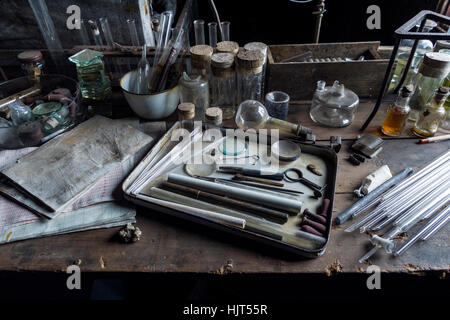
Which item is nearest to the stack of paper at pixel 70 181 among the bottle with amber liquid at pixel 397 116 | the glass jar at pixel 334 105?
the glass jar at pixel 334 105

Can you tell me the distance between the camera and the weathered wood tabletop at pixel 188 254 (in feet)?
2.45

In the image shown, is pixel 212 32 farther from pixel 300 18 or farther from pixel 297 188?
pixel 300 18

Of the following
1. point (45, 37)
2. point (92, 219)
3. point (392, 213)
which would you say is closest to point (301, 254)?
point (392, 213)

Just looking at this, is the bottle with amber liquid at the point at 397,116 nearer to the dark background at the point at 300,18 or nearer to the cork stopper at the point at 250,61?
the cork stopper at the point at 250,61

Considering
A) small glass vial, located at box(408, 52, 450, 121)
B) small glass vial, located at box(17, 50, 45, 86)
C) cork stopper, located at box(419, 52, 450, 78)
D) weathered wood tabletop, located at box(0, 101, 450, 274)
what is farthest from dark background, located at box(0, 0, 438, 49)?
weathered wood tabletop, located at box(0, 101, 450, 274)

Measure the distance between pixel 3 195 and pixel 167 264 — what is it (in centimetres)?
55

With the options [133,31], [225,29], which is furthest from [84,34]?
[225,29]

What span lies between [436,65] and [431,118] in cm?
19

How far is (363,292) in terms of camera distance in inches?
51.1

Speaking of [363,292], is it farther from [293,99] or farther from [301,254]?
[293,99]

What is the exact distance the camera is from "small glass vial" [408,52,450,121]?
99 centimetres

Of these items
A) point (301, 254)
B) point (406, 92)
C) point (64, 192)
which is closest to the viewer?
point (301, 254)

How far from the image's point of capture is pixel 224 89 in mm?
1237

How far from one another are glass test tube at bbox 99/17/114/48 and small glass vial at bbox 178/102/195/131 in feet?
1.60
